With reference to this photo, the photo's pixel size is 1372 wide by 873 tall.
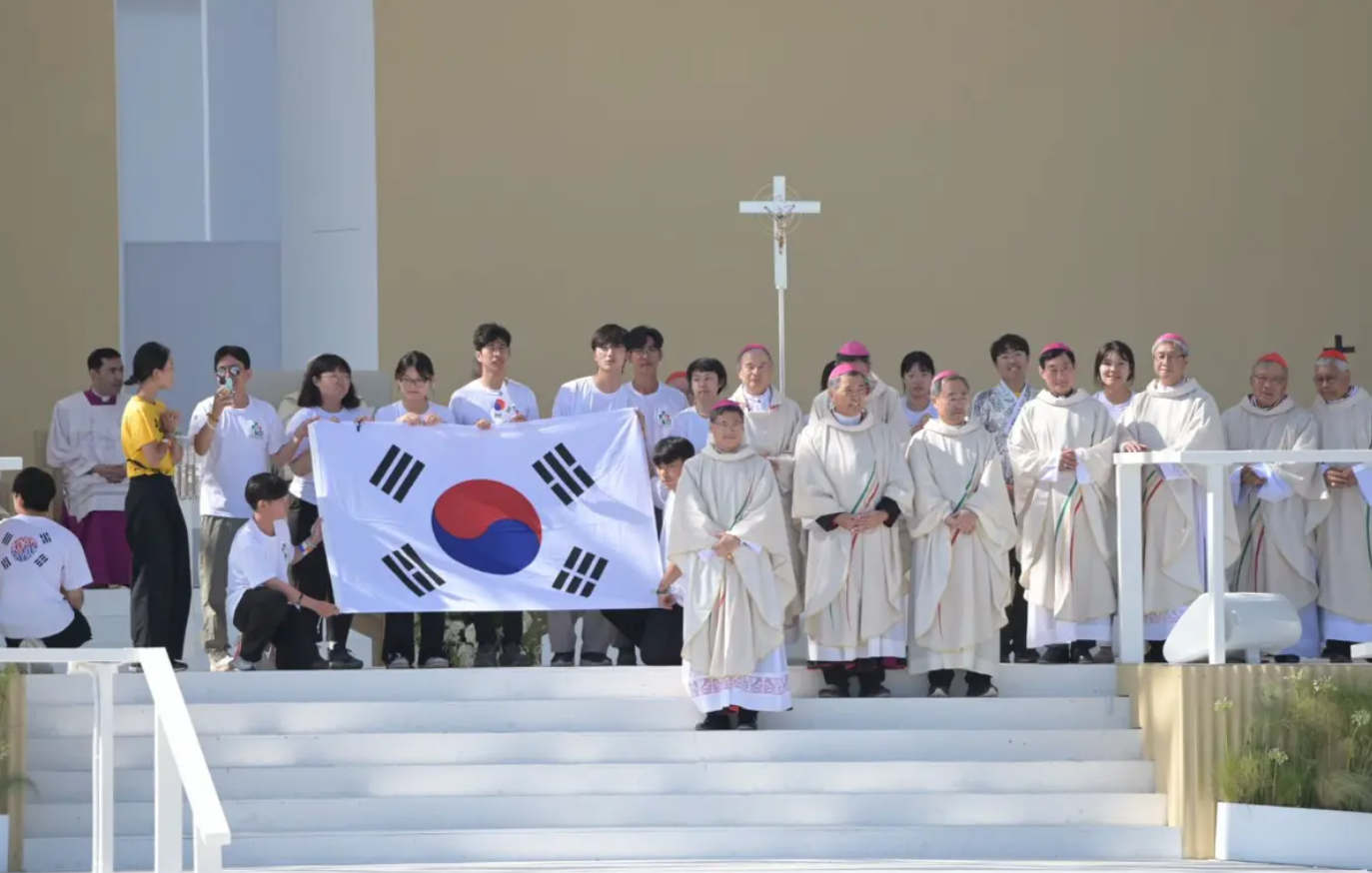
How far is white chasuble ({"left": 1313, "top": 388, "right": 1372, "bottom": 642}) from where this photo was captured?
1076 cm

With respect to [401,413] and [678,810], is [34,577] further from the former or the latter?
[678,810]

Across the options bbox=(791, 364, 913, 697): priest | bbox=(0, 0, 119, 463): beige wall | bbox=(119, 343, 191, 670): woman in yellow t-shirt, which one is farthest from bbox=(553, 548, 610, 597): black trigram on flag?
bbox=(0, 0, 119, 463): beige wall

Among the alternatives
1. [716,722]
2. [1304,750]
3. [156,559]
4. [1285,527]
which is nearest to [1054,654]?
[1285,527]

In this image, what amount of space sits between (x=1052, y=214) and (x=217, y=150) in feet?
25.6

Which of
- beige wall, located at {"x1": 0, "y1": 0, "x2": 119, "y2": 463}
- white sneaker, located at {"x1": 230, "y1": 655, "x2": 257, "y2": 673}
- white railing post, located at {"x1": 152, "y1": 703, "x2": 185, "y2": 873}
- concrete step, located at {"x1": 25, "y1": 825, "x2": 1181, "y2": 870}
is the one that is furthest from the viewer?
beige wall, located at {"x1": 0, "y1": 0, "x2": 119, "y2": 463}

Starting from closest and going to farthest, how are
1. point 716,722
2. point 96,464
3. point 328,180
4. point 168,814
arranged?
1. point 168,814
2. point 716,722
3. point 96,464
4. point 328,180

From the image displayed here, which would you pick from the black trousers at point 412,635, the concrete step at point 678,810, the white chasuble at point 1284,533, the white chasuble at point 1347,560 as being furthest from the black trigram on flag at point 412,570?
the white chasuble at point 1347,560

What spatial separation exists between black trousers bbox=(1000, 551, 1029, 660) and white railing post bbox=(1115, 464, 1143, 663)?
947 millimetres

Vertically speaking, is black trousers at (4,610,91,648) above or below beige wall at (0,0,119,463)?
below

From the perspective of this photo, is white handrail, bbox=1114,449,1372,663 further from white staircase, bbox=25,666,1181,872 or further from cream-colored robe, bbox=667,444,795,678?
cream-colored robe, bbox=667,444,795,678

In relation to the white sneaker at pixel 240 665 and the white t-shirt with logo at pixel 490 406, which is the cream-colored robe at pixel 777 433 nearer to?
the white t-shirt with logo at pixel 490 406

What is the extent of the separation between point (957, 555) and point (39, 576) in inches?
152

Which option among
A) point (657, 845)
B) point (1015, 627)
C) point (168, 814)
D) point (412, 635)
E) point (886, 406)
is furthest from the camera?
point (1015, 627)

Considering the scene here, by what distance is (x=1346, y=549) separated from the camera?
10812mm
